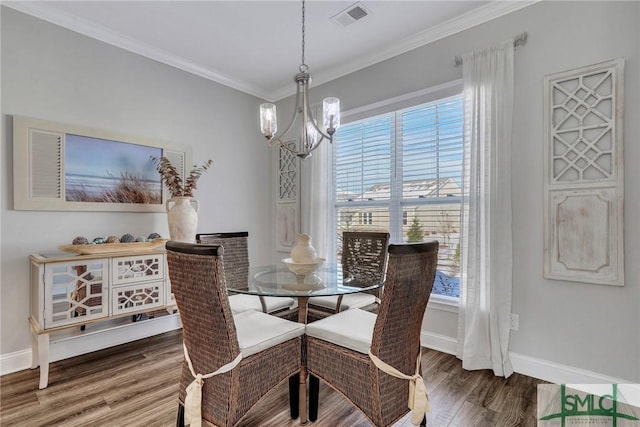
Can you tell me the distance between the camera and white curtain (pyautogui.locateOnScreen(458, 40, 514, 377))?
2340 millimetres

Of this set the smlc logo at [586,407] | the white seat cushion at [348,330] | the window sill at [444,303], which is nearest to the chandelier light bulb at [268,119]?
the white seat cushion at [348,330]

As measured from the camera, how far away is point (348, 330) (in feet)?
5.59

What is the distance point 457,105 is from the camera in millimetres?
2758

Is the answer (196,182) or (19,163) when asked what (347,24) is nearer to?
(196,182)

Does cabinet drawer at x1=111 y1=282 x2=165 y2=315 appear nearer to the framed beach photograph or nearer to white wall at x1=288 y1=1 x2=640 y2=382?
the framed beach photograph

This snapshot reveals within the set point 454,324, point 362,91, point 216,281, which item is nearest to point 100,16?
point 362,91

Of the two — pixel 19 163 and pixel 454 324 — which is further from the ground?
pixel 19 163

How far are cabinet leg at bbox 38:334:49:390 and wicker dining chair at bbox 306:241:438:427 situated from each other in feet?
6.28

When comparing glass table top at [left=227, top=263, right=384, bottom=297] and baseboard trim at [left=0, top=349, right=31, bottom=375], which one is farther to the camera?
baseboard trim at [left=0, top=349, right=31, bottom=375]

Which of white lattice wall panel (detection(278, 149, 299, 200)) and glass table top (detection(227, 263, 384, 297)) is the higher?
white lattice wall panel (detection(278, 149, 299, 200))

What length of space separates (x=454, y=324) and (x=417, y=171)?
1409mm

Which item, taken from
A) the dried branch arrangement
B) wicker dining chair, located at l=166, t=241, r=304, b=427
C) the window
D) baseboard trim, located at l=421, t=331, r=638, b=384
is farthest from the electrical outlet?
the dried branch arrangement

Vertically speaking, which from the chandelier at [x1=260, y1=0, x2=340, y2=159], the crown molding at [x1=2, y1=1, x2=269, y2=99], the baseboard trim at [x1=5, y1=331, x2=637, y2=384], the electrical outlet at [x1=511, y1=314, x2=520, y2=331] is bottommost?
the baseboard trim at [x1=5, y1=331, x2=637, y2=384]

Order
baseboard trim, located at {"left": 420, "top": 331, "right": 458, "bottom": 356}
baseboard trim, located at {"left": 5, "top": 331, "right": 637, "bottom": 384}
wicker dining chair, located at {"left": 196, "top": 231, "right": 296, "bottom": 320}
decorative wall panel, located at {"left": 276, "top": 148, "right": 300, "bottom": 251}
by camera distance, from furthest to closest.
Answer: decorative wall panel, located at {"left": 276, "top": 148, "right": 300, "bottom": 251}
baseboard trim, located at {"left": 420, "top": 331, "right": 458, "bottom": 356}
wicker dining chair, located at {"left": 196, "top": 231, "right": 296, "bottom": 320}
baseboard trim, located at {"left": 5, "top": 331, "right": 637, "bottom": 384}
